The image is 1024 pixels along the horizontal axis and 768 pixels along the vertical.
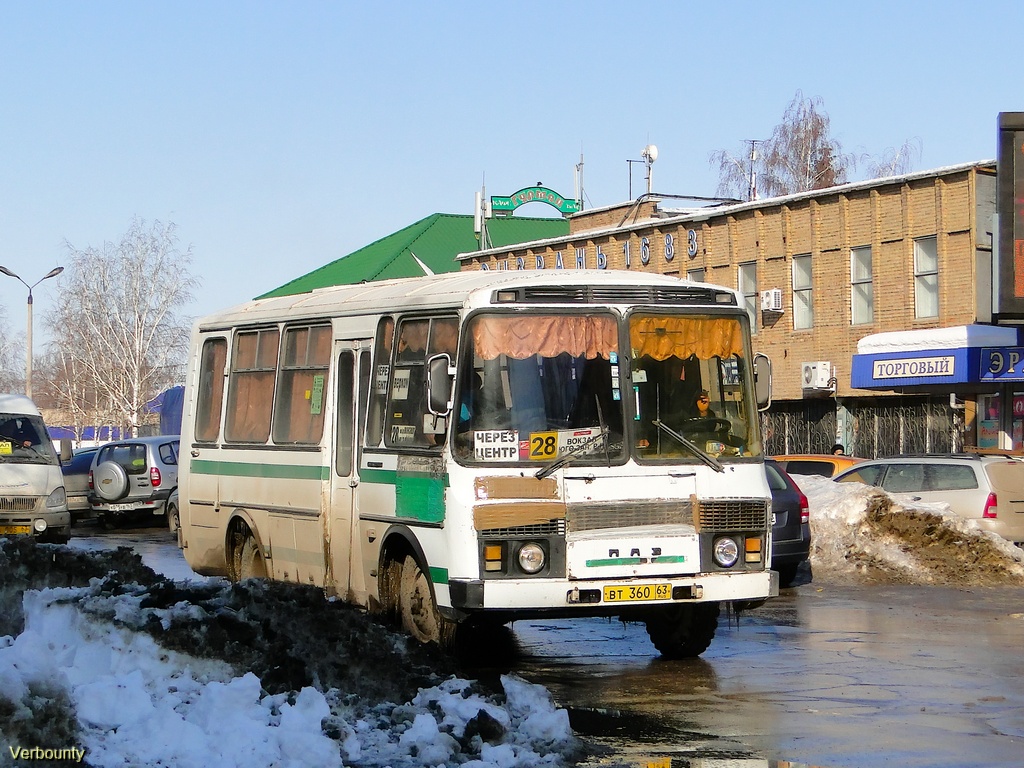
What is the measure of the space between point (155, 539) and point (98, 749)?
71.4ft

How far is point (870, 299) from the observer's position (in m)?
37.1

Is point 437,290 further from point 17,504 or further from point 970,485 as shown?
point 17,504

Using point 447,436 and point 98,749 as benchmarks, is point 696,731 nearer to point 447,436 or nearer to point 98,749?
point 447,436

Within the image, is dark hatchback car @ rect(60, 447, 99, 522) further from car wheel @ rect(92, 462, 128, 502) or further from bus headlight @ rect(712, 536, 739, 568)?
bus headlight @ rect(712, 536, 739, 568)

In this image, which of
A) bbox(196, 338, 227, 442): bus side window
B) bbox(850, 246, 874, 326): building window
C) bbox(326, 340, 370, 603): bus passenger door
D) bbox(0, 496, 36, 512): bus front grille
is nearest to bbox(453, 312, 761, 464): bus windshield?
bbox(326, 340, 370, 603): bus passenger door

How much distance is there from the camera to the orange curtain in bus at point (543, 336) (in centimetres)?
1084

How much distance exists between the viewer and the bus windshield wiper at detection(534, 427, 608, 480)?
419 inches

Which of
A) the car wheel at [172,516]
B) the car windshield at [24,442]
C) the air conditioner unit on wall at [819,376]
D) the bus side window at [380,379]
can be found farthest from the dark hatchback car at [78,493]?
the bus side window at [380,379]

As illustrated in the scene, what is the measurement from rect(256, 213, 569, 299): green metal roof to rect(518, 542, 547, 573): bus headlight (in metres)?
49.0

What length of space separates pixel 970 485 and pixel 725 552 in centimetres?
1087

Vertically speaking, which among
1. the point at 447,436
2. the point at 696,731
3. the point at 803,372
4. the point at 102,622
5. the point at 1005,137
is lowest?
the point at 696,731

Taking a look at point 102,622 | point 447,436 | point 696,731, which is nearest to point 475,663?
point 447,436

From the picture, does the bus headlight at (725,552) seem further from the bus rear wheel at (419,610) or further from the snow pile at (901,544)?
the snow pile at (901,544)

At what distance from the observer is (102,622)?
8766mm
